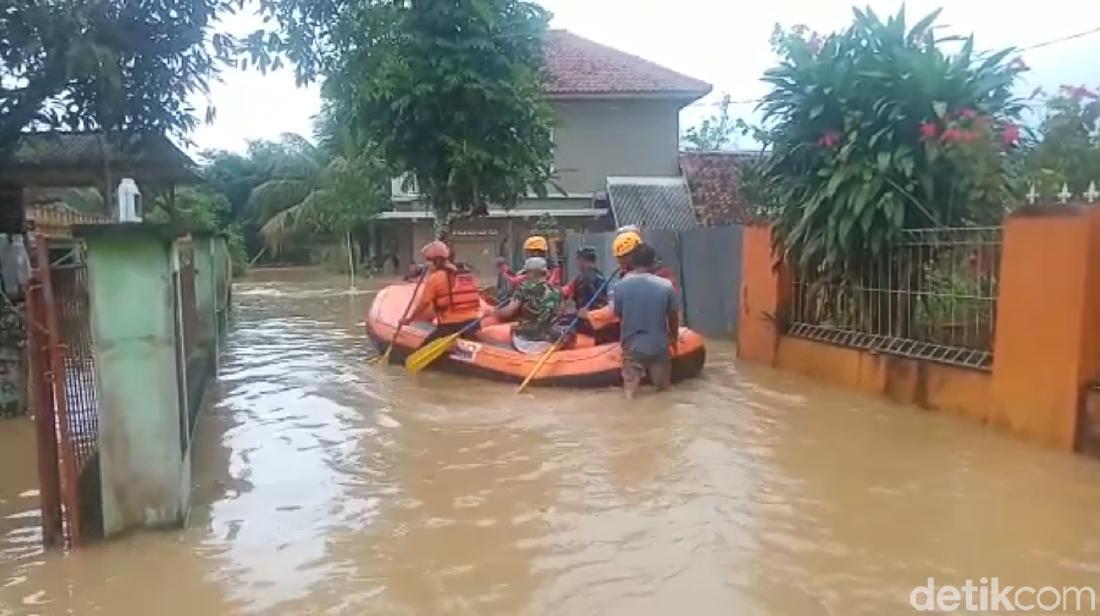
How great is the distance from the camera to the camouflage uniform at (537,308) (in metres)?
9.91

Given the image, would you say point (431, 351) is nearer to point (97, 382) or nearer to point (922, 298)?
point (922, 298)

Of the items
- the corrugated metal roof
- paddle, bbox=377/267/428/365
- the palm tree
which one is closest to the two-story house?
the corrugated metal roof

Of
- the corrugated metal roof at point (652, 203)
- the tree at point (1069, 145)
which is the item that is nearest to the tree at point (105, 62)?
the tree at point (1069, 145)

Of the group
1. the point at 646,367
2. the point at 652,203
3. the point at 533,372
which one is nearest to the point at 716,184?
the point at 652,203

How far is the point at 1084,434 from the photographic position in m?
6.27

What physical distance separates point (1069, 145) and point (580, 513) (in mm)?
5689

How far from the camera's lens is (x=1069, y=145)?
8.45 metres

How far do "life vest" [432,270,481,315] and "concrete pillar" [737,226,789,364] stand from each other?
2920 mm

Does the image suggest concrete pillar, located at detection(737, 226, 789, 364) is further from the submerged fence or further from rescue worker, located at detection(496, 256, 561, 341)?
the submerged fence

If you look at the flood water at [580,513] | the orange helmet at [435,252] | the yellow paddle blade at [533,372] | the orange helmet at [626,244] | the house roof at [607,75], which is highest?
the house roof at [607,75]

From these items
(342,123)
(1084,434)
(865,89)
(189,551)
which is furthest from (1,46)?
(342,123)

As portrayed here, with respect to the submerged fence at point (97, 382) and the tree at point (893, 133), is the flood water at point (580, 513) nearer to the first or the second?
the submerged fence at point (97, 382)

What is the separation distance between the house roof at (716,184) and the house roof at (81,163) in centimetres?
1168

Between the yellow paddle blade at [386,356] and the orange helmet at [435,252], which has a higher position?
the orange helmet at [435,252]
